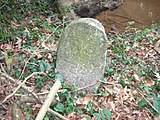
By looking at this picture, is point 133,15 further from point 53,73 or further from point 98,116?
point 98,116

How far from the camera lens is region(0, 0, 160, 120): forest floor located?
314 centimetres

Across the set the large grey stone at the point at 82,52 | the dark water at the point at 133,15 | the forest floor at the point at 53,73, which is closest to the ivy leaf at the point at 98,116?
the forest floor at the point at 53,73

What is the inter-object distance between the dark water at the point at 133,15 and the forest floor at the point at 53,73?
6.95 feet

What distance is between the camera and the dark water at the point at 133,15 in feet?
28.0

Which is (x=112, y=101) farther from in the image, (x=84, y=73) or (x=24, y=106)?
(x=24, y=106)

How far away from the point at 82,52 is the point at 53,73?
58cm

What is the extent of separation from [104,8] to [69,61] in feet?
11.7

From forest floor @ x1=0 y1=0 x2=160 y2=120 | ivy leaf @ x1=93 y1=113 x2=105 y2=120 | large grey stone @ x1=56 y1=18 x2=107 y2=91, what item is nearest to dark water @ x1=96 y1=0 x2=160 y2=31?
forest floor @ x1=0 y1=0 x2=160 y2=120

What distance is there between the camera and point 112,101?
3.84 metres

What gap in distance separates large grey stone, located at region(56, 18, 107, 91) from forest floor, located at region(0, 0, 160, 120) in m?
0.18

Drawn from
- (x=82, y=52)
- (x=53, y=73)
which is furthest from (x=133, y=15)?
(x=82, y=52)

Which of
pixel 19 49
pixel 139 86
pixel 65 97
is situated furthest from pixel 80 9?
pixel 65 97

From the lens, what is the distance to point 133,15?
9484 millimetres

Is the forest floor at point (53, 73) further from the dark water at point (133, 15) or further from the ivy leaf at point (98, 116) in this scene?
the dark water at point (133, 15)
